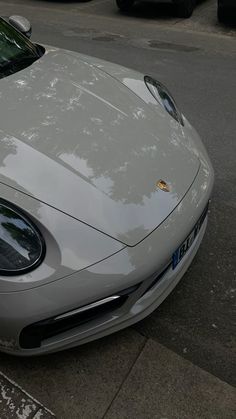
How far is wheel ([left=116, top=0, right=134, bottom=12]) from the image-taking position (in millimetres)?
9844

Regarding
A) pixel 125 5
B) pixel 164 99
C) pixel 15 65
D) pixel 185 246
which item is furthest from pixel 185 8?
pixel 185 246

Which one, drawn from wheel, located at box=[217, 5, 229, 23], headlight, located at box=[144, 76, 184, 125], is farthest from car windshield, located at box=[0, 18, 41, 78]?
wheel, located at box=[217, 5, 229, 23]

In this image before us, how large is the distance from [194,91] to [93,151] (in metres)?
3.58

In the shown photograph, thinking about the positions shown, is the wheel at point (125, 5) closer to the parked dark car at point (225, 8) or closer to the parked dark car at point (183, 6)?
the parked dark car at point (183, 6)

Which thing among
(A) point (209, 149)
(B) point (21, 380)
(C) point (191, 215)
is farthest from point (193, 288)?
(A) point (209, 149)

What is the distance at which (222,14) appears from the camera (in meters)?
8.82

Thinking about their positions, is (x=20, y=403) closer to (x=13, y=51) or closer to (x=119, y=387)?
(x=119, y=387)

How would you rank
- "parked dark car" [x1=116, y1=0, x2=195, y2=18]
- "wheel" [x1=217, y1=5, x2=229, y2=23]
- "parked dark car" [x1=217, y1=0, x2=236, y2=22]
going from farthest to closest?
1. "parked dark car" [x1=116, y1=0, x2=195, y2=18]
2. "wheel" [x1=217, y1=5, x2=229, y2=23]
3. "parked dark car" [x1=217, y1=0, x2=236, y2=22]

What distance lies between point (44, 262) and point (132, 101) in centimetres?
133

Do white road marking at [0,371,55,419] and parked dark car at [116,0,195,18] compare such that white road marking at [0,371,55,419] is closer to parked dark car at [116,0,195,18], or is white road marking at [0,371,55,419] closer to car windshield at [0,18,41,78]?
car windshield at [0,18,41,78]

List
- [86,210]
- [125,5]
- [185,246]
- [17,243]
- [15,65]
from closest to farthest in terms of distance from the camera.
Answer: [17,243] < [86,210] < [185,246] < [15,65] < [125,5]

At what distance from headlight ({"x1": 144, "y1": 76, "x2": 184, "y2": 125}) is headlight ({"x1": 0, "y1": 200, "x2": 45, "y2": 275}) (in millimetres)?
1339

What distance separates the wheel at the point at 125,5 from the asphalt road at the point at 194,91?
0.21m

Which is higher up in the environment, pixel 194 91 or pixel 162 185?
pixel 162 185
